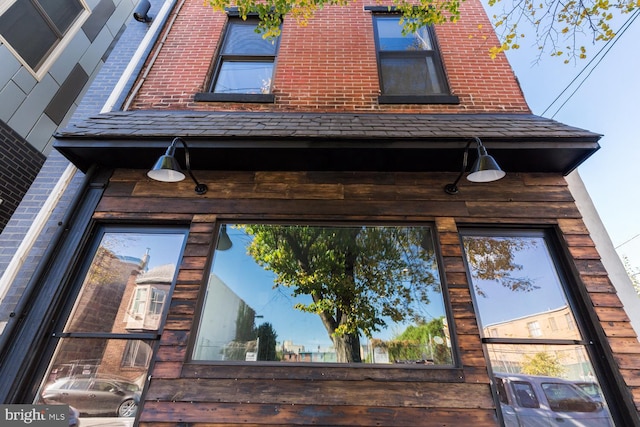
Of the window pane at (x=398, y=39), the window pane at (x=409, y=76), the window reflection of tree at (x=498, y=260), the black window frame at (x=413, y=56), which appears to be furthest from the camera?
the window pane at (x=398, y=39)

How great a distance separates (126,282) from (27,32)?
15.8ft

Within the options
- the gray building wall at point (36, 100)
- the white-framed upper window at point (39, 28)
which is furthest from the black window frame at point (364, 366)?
the white-framed upper window at point (39, 28)

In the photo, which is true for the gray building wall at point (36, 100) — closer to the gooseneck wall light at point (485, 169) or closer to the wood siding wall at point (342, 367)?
the wood siding wall at point (342, 367)

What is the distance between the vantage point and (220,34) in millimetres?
4496

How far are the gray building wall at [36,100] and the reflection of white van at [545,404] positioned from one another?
679cm

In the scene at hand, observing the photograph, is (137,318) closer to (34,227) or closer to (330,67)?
(34,227)

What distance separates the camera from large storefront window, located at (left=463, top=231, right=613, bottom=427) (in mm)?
2219

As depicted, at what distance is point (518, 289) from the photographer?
8.92ft

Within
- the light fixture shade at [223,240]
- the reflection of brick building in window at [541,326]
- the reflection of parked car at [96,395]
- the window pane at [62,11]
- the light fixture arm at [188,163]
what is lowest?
the reflection of parked car at [96,395]

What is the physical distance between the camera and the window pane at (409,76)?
399 centimetres

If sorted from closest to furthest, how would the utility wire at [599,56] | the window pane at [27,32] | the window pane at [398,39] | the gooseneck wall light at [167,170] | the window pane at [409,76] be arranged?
the gooseneck wall light at [167,170] → the window pane at [409,76] → the utility wire at [599,56] → the window pane at [27,32] → the window pane at [398,39]

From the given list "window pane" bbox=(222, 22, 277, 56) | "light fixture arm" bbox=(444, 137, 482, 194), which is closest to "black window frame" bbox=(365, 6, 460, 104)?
"light fixture arm" bbox=(444, 137, 482, 194)

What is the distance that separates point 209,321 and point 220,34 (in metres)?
4.31

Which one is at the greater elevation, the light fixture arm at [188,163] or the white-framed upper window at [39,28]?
the white-framed upper window at [39,28]
